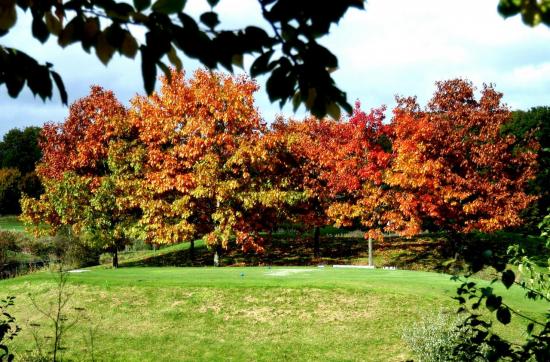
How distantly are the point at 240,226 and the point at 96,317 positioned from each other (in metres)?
12.9

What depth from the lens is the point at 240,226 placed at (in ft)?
93.2

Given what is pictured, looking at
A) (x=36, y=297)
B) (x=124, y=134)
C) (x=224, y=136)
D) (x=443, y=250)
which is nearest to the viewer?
(x=36, y=297)

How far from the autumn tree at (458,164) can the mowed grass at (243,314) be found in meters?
8.35

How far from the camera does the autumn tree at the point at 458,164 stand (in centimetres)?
2698

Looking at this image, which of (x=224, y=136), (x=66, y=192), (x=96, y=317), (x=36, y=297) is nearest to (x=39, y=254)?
(x=66, y=192)

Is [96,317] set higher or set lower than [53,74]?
lower

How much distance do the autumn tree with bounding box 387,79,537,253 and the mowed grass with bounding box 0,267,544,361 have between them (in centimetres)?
835

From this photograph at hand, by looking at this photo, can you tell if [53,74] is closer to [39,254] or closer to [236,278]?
[236,278]

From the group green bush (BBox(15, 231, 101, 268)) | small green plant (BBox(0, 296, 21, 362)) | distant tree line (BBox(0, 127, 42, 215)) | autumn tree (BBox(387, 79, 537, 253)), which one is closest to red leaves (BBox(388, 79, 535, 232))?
autumn tree (BBox(387, 79, 537, 253))

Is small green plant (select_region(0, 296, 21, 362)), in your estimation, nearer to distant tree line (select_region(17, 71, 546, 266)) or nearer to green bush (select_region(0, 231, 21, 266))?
distant tree line (select_region(17, 71, 546, 266))

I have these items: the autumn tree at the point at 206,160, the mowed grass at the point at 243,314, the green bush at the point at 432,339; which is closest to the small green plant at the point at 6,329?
Answer: the mowed grass at the point at 243,314

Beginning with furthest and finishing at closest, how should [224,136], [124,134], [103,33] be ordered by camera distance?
[124,134] < [224,136] < [103,33]

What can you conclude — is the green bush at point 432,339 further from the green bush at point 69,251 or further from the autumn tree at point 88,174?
the green bush at point 69,251

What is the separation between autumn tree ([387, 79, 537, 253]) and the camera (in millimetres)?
26984
